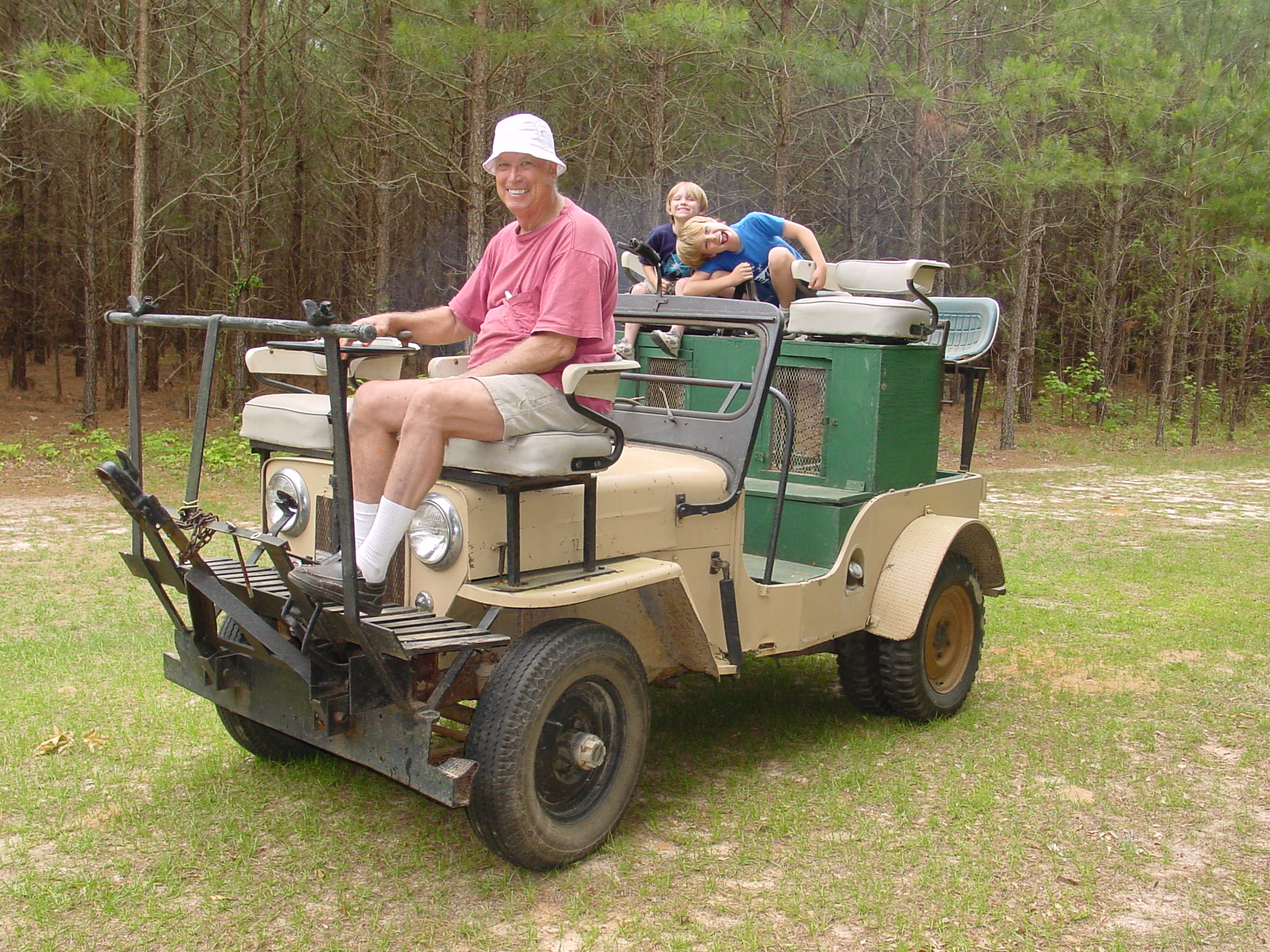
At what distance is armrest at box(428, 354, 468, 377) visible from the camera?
181 inches

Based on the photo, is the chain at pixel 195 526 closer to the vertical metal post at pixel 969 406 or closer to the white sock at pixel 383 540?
the white sock at pixel 383 540

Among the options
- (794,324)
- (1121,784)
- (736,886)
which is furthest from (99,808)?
(1121,784)

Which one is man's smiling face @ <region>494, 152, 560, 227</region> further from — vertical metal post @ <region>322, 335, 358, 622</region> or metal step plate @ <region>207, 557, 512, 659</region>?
metal step plate @ <region>207, 557, 512, 659</region>

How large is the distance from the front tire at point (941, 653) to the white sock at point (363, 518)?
244 cm

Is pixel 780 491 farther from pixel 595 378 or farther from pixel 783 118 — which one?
pixel 783 118

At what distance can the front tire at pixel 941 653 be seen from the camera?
494cm

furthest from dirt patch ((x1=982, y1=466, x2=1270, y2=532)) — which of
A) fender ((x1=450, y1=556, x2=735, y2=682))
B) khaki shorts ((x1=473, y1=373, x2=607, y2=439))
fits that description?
khaki shorts ((x1=473, y1=373, x2=607, y2=439))

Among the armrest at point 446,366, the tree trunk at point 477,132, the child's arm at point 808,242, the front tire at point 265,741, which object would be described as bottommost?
the front tire at point 265,741

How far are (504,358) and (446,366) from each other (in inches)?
44.7

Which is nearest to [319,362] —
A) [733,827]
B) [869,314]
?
[733,827]

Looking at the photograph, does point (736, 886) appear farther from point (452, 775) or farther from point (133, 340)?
point (133, 340)

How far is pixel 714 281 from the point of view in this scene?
221 inches

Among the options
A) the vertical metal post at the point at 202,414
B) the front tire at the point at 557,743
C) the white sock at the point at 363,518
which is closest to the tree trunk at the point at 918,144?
the front tire at the point at 557,743

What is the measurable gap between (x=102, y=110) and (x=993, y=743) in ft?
35.1
